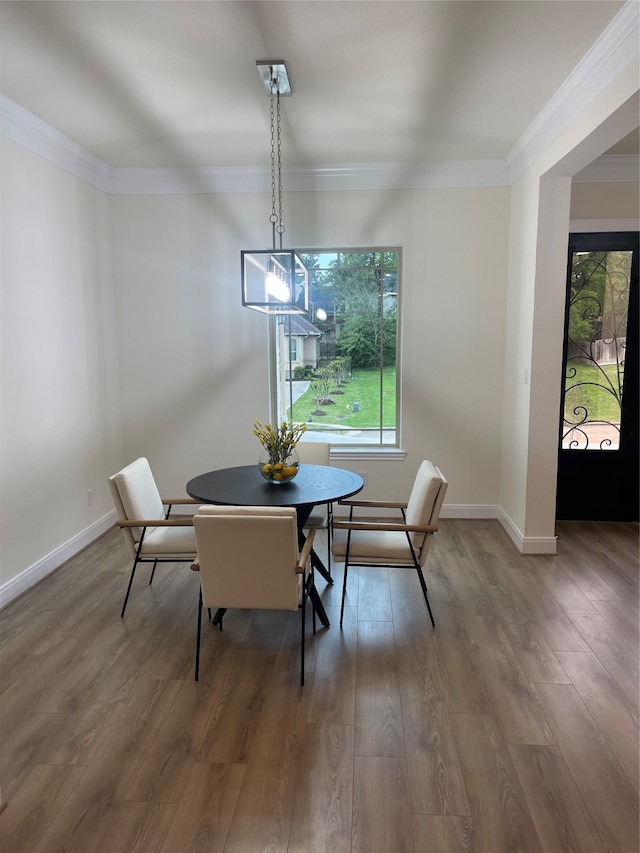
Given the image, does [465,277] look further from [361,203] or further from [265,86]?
[265,86]

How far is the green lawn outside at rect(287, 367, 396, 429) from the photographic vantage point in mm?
4727

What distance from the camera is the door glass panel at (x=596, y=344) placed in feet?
14.0

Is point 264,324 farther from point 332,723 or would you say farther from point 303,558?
point 332,723

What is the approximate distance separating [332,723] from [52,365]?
9.76ft

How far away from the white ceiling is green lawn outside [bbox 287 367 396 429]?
1.85 m

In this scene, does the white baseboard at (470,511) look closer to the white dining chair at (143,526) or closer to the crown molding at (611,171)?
the white dining chair at (143,526)

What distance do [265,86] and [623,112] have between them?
5.97 feet

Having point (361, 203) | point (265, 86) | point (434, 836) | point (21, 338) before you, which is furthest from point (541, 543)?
point (21, 338)

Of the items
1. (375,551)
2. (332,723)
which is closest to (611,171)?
(375,551)

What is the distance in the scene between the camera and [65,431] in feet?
12.6

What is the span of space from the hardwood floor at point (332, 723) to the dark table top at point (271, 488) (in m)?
0.75

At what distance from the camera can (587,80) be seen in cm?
271

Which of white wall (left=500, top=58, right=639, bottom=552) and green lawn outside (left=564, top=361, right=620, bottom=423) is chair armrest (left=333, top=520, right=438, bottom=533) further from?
green lawn outside (left=564, top=361, right=620, bottom=423)

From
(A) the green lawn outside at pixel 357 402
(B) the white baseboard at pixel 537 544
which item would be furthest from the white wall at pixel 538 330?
(A) the green lawn outside at pixel 357 402
